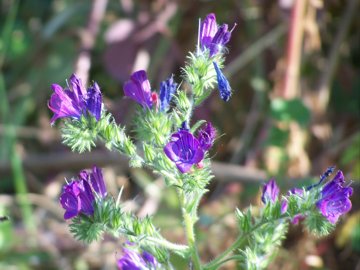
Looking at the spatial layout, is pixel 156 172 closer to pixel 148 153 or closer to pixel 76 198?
pixel 148 153

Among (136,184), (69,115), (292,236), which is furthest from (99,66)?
(69,115)

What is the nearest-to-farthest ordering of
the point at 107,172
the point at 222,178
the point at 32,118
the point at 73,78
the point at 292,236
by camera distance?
the point at 73,78 → the point at 292,236 → the point at 222,178 → the point at 107,172 → the point at 32,118

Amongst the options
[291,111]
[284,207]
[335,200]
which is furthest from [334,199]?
[291,111]

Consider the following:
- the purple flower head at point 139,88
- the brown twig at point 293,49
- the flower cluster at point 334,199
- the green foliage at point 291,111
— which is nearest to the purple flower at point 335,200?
the flower cluster at point 334,199

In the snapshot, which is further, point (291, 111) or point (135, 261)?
point (291, 111)

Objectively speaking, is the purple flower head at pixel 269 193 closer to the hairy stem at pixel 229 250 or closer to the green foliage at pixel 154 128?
the hairy stem at pixel 229 250

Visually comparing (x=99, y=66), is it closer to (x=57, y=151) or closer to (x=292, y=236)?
(x=57, y=151)
